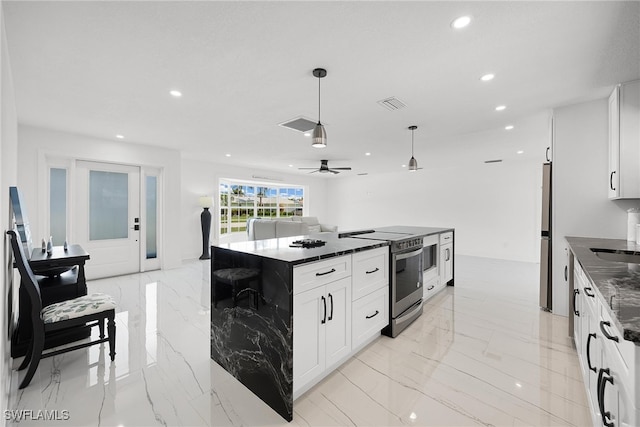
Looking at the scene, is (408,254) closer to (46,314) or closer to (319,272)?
(319,272)

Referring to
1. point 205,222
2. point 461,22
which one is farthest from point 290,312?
point 205,222

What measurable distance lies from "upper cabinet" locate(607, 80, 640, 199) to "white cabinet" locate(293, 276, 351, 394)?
2.68 metres

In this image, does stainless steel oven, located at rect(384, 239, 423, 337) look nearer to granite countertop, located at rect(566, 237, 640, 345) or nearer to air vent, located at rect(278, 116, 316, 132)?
granite countertop, located at rect(566, 237, 640, 345)

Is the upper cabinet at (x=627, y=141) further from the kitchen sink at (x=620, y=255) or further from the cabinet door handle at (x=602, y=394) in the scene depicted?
the cabinet door handle at (x=602, y=394)

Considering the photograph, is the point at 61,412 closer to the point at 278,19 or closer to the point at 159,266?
the point at 278,19

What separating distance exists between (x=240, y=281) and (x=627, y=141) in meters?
3.53

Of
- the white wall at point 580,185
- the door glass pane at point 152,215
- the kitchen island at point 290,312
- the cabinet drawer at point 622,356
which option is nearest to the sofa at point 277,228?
the door glass pane at point 152,215

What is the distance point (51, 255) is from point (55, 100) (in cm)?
170

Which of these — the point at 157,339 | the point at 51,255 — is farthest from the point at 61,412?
the point at 51,255

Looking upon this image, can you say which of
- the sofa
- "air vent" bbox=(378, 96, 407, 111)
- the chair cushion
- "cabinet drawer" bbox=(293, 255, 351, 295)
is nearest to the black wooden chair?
the chair cushion

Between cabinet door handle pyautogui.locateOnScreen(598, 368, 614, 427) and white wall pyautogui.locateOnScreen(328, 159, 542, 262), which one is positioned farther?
white wall pyautogui.locateOnScreen(328, 159, 542, 262)

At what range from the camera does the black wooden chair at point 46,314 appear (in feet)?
6.11

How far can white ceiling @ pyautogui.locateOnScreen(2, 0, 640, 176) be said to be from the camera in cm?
165

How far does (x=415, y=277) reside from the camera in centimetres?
295
